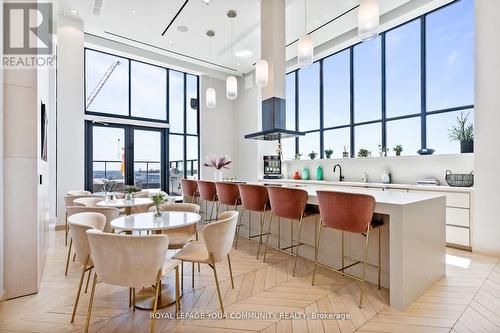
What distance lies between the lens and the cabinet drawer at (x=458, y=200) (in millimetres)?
3422

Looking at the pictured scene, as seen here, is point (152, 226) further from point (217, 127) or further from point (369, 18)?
point (217, 127)

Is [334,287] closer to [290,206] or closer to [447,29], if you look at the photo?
[290,206]

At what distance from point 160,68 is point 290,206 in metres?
5.80

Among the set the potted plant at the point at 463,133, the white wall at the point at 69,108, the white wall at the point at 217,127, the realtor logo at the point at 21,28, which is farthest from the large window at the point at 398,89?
the realtor logo at the point at 21,28

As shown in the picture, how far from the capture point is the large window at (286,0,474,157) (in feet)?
13.8

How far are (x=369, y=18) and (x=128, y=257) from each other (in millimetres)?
2933

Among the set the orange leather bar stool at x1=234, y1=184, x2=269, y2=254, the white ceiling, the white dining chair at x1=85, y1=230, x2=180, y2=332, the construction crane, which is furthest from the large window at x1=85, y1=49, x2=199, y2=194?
the white dining chair at x1=85, y1=230, x2=180, y2=332

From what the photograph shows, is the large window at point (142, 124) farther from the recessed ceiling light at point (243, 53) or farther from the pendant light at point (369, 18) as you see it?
the pendant light at point (369, 18)

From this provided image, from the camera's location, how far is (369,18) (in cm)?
247

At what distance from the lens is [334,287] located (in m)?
2.45

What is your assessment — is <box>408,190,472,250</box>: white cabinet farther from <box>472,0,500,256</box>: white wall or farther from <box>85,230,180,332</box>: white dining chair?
<box>85,230,180,332</box>: white dining chair

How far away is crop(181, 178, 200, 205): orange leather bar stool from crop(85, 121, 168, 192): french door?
185cm

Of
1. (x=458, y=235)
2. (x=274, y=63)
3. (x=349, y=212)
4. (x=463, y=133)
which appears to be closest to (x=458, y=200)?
(x=458, y=235)

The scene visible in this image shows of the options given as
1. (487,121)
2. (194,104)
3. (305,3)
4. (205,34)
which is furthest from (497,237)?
(194,104)
